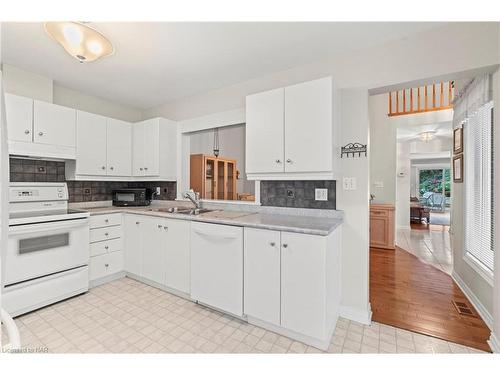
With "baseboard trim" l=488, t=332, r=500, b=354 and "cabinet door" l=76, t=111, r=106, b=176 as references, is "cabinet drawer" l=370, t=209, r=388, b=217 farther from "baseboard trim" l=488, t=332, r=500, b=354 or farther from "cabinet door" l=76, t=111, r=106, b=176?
"cabinet door" l=76, t=111, r=106, b=176

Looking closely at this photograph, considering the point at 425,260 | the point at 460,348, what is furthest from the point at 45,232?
the point at 425,260

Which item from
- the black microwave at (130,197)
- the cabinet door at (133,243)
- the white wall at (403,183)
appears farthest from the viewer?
the white wall at (403,183)

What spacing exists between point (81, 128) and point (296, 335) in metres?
3.15

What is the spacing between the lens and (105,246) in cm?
271

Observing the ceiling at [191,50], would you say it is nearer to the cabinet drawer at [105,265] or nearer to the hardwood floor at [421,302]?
the cabinet drawer at [105,265]

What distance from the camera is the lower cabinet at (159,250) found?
2336mm

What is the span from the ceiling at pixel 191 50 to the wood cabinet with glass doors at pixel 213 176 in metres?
1.38

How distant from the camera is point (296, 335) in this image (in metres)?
1.73

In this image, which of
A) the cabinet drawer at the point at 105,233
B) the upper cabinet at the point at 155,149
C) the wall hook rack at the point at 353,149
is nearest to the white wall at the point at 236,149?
the upper cabinet at the point at 155,149

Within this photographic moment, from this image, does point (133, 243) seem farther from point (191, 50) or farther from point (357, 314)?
point (357, 314)

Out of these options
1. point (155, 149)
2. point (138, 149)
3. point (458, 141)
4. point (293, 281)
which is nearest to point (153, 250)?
point (155, 149)

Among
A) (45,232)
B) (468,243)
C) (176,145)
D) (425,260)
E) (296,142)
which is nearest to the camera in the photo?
(296,142)

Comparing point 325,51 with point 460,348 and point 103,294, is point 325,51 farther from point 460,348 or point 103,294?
point 103,294

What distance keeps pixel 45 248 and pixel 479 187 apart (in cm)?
417
